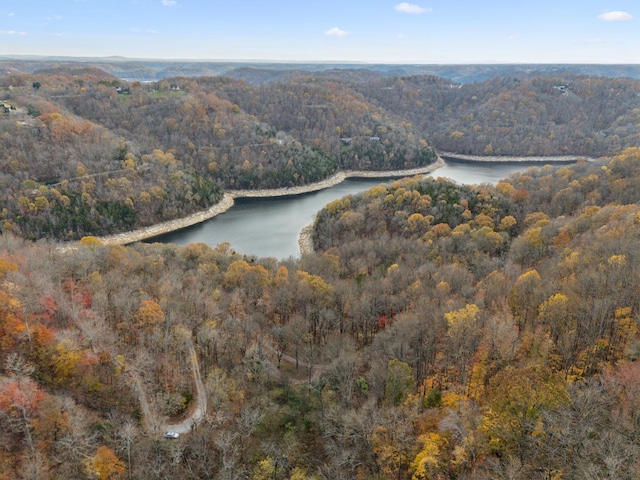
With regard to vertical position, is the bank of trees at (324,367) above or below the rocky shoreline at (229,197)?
above

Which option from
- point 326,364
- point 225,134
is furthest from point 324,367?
point 225,134

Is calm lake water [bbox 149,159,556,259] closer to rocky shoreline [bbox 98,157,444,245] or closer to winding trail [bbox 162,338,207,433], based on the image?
rocky shoreline [bbox 98,157,444,245]

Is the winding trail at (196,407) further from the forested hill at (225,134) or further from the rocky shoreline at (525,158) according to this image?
the rocky shoreline at (525,158)

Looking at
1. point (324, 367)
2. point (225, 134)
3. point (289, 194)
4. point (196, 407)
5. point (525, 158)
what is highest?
point (225, 134)

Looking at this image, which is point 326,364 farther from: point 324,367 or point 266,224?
point 266,224

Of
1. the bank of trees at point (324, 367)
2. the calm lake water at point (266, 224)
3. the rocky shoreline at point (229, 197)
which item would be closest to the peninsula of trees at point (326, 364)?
the bank of trees at point (324, 367)

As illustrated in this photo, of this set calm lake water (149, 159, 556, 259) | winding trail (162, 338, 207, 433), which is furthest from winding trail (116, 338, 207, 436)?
calm lake water (149, 159, 556, 259)
